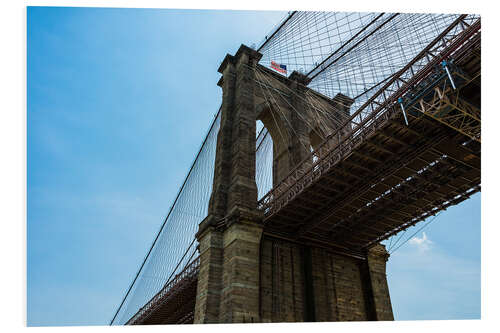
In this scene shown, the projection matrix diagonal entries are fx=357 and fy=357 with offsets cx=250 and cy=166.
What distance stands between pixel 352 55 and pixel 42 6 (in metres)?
23.5

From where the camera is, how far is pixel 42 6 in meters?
10.1

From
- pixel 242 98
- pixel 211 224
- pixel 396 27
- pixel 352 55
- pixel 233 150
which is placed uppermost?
pixel 352 55

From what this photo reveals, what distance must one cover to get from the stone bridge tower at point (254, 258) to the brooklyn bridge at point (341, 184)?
0.07 metres

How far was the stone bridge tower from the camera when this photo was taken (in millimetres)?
18000

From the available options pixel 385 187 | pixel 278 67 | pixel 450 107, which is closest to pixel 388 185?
pixel 385 187

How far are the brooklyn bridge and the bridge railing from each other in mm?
61

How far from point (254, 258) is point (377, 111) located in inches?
373

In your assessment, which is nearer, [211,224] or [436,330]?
[436,330]

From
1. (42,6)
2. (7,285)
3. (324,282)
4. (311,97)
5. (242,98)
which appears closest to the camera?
(7,285)

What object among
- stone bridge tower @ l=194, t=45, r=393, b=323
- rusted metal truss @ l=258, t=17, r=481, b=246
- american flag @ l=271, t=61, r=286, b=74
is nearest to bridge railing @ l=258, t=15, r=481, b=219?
rusted metal truss @ l=258, t=17, r=481, b=246

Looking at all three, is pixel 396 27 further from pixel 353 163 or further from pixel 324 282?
pixel 324 282
